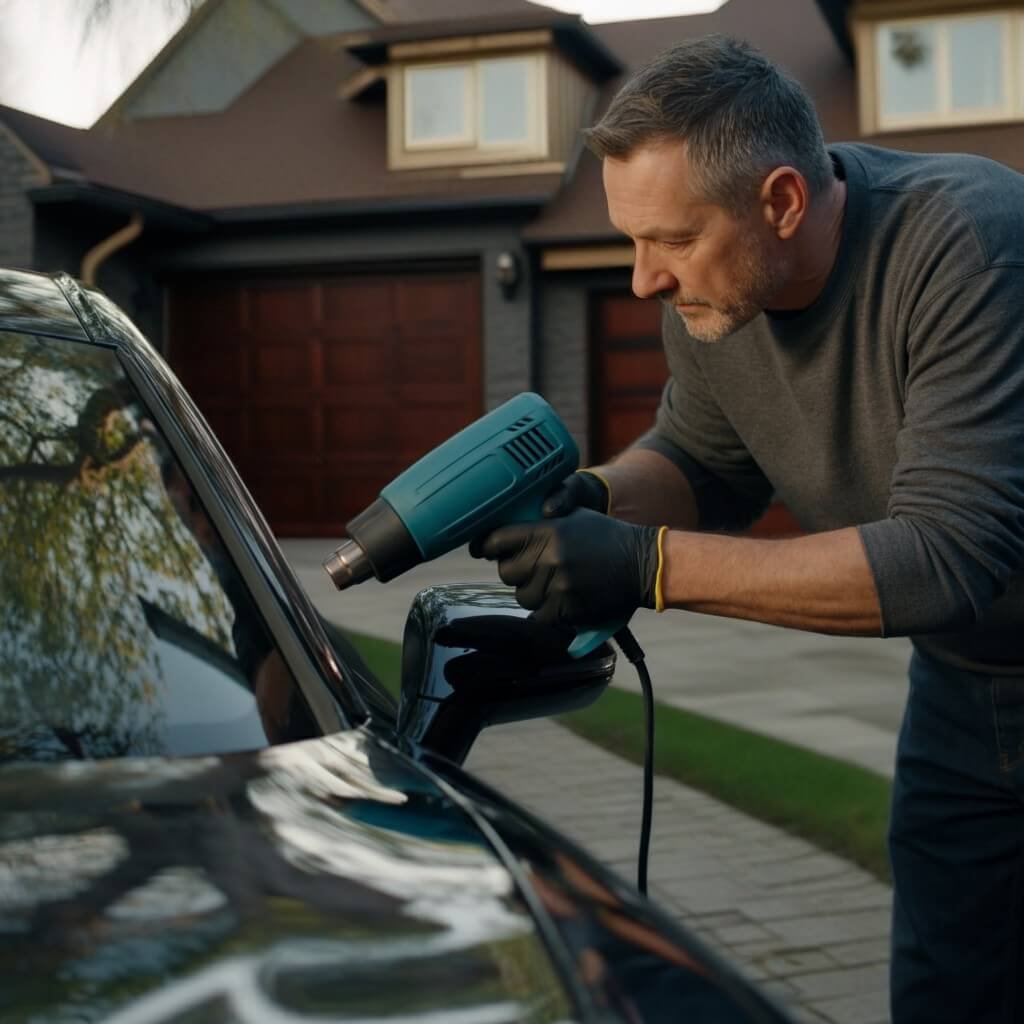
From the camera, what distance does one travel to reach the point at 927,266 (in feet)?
6.78

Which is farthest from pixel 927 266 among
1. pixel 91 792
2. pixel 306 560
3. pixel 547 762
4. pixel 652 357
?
pixel 652 357

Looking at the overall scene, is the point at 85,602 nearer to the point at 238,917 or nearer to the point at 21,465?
the point at 21,465

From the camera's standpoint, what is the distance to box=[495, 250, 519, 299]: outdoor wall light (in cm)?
1459

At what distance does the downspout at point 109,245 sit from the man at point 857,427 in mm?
12842

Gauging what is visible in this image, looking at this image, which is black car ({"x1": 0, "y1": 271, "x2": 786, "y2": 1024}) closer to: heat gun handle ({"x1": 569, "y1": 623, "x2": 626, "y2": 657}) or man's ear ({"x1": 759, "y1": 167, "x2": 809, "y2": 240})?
heat gun handle ({"x1": 569, "y1": 623, "x2": 626, "y2": 657})

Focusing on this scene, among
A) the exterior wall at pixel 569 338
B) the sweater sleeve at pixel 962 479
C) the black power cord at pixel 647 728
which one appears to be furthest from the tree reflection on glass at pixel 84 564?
the exterior wall at pixel 569 338

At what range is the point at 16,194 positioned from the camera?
1409 cm

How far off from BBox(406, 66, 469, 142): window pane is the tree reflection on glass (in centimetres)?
1402

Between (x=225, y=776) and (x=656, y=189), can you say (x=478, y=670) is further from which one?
(x=656, y=189)

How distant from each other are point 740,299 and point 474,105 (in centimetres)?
1387

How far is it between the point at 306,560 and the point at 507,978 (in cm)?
1267

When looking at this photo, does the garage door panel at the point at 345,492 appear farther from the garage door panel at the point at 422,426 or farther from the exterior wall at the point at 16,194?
the exterior wall at the point at 16,194

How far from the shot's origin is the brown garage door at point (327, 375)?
1565 cm

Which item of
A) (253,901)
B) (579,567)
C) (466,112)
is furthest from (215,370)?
(253,901)
